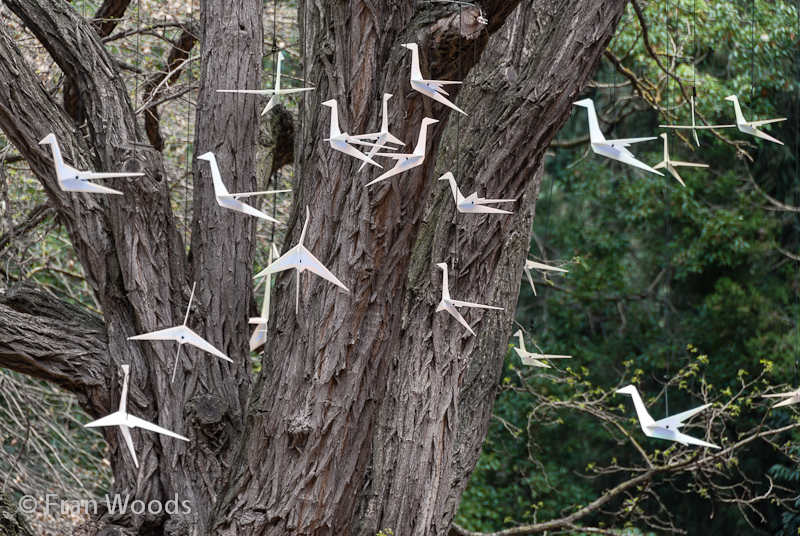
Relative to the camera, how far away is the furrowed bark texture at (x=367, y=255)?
2055 millimetres

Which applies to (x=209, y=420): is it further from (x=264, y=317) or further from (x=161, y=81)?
(x=161, y=81)

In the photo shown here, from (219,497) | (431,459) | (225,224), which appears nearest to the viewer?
(219,497)

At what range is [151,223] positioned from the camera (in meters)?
2.39

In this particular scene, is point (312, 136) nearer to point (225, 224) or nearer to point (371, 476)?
point (225, 224)

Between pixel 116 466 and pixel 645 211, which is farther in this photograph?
pixel 645 211

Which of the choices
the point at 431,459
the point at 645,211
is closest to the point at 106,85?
the point at 431,459

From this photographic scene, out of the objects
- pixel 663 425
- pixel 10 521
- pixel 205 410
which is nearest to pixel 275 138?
pixel 205 410

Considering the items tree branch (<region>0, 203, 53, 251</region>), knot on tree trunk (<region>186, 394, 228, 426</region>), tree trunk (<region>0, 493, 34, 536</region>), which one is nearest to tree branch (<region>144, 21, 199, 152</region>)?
tree branch (<region>0, 203, 53, 251</region>)

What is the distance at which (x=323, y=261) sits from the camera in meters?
2.10

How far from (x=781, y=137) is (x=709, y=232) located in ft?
3.84

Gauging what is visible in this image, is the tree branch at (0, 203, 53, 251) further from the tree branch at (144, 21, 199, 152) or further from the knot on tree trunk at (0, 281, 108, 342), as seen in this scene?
the knot on tree trunk at (0, 281, 108, 342)

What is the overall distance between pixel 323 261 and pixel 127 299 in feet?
2.33

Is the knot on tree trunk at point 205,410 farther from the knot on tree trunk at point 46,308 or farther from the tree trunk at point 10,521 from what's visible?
the tree trunk at point 10,521

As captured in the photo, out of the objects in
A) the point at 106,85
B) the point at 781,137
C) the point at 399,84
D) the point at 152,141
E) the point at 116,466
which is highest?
the point at 399,84
